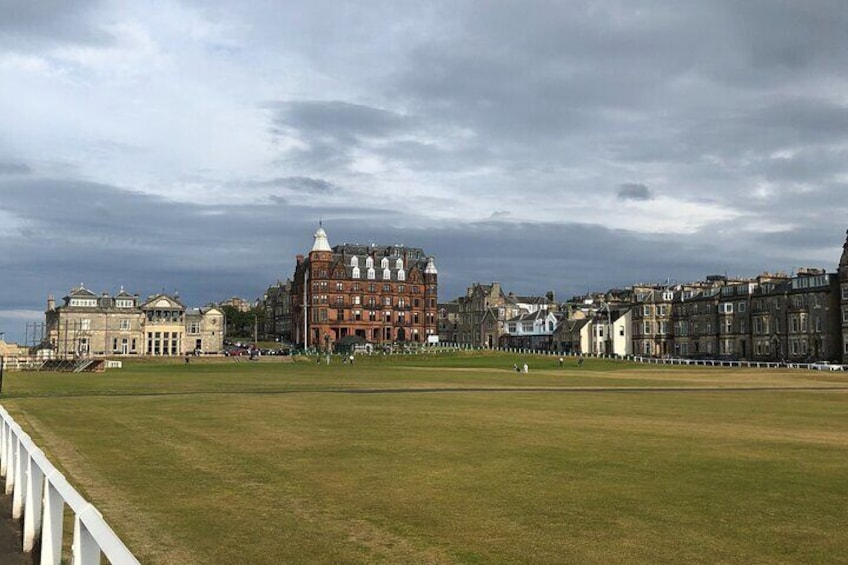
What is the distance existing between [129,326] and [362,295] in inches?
1993

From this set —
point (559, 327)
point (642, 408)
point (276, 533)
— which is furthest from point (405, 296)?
point (276, 533)

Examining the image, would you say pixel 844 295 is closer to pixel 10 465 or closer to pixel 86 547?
pixel 10 465

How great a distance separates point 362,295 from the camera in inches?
7219

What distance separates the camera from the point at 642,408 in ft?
123

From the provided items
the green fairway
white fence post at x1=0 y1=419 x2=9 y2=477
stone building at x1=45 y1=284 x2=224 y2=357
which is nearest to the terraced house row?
stone building at x1=45 y1=284 x2=224 y2=357

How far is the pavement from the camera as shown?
11219 millimetres

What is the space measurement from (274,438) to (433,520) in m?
11.8

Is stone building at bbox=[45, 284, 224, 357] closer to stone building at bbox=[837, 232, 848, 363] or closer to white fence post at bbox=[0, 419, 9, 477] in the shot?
stone building at bbox=[837, 232, 848, 363]

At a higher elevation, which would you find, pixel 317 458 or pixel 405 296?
pixel 405 296

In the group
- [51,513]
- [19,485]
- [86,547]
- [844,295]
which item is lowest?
[19,485]

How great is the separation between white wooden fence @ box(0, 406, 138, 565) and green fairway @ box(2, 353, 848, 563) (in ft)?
4.42

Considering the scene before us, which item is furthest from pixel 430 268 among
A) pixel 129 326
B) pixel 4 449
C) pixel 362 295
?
pixel 4 449

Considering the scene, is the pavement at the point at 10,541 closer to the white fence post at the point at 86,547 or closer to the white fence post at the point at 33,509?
the white fence post at the point at 33,509

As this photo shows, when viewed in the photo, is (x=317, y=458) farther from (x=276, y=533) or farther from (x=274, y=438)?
(x=276, y=533)
